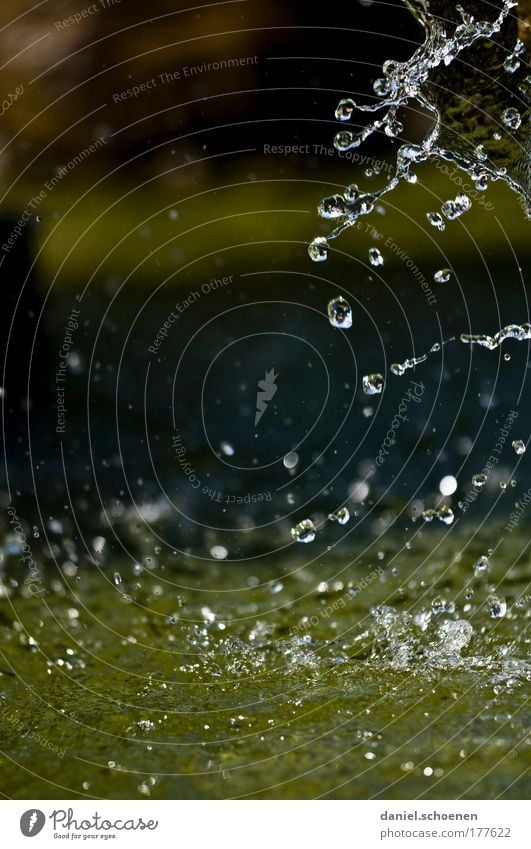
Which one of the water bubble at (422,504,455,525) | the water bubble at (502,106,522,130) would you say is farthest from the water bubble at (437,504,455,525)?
the water bubble at (502,106,522,130)

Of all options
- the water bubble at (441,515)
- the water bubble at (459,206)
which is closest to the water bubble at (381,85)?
the water bubble at (459,206)

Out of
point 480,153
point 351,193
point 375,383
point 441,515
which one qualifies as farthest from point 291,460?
point 480,153

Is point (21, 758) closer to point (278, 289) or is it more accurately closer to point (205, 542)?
point (205, 542)

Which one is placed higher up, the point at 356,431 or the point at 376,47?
the point at 376,47

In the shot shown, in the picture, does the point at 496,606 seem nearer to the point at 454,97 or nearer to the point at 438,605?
the point at 438,605

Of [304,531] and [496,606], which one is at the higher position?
[304,531]

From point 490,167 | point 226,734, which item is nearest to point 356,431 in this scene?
point 490,167
